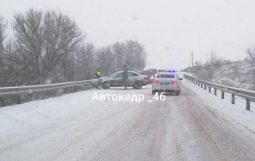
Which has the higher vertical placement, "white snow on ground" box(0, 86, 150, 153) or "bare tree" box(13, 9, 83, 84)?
"bare tree" box(13, 9, 83, 84)

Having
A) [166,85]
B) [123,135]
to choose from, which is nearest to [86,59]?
[166,85]

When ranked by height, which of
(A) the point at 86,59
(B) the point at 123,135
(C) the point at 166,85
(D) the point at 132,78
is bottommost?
(B) the point at 123,135

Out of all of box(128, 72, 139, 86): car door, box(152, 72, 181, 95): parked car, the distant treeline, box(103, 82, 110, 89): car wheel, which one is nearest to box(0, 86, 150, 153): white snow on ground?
box(152, 72, 181, 95): parked car

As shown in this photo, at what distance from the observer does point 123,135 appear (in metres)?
11.0

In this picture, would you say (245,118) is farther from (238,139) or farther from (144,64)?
(144,64)

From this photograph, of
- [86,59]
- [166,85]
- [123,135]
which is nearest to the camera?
[123,135]

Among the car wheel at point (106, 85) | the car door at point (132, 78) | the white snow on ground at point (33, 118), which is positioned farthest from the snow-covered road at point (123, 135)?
the car door at point (132, 78)

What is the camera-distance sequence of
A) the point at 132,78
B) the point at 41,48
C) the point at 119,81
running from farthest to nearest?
1. the point at 41,48
2. the point at 132,78
3. the point at 119,81

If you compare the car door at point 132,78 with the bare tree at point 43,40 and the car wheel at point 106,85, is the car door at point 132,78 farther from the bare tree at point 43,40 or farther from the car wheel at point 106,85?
the bare tree at point 43,40

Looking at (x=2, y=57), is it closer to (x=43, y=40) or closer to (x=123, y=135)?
(x=43, y=40)

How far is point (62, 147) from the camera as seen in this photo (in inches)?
362

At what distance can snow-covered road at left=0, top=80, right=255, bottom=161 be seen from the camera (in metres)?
8.45

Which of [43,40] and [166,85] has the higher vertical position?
[43,40]

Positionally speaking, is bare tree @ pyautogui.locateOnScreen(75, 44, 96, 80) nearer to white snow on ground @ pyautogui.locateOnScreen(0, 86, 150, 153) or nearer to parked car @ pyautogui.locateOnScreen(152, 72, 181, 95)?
parked car @ pyautogui.locateOnScreen(152, 72, 181, 95)
